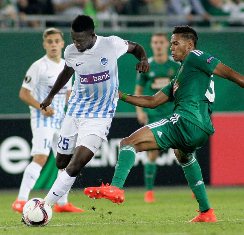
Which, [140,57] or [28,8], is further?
[28,8]

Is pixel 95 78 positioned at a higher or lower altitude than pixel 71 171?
higher

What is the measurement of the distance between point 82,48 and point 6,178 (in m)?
6.49

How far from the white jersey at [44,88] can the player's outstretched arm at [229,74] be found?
3532 millimetres

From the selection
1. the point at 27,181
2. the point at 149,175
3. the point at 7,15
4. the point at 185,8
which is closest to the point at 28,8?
the point at 7,15

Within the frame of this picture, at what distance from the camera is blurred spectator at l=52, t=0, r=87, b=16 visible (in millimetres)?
18391

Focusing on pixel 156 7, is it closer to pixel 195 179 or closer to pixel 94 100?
pixel 94 100

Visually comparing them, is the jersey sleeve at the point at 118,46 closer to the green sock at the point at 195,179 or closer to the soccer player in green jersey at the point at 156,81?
the green sock at the point at 195,179

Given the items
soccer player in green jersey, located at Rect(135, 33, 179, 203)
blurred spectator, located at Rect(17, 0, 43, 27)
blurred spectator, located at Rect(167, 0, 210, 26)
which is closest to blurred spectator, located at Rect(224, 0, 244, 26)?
blurred spectator, located at Rect(167, 0, 210, 26)

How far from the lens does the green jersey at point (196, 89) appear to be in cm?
955

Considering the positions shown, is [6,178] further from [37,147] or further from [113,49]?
[113,49]

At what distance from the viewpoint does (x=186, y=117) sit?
31.3 feet

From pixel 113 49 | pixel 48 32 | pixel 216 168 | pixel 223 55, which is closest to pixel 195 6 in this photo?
pixel 223 55

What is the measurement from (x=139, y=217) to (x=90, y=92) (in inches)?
72.8

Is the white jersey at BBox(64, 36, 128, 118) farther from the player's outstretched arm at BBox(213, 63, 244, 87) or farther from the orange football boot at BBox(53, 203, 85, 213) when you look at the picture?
the orange football boot at BBox(53, 203, 85, 213)
